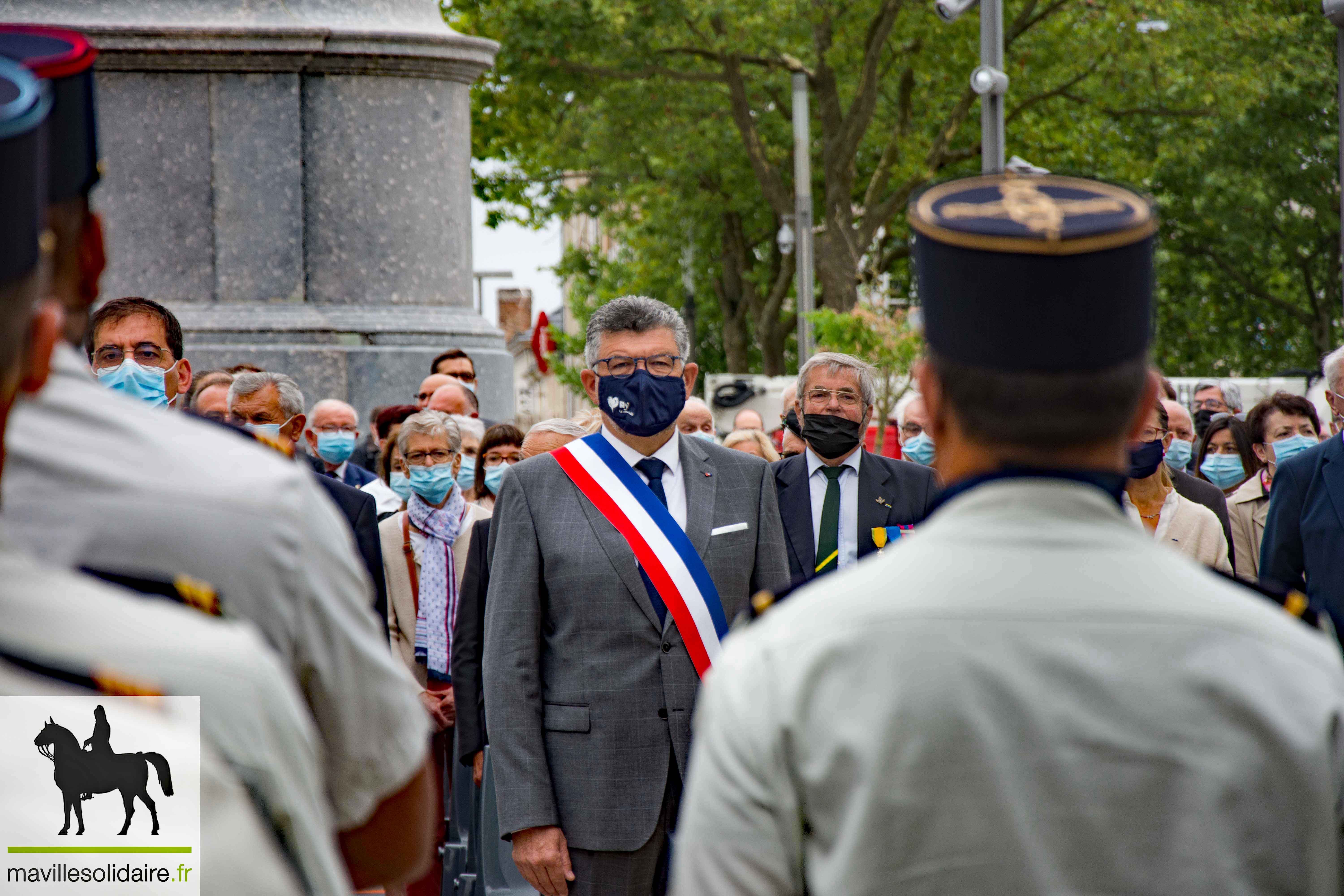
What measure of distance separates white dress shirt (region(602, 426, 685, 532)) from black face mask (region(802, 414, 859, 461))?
136 centimetres

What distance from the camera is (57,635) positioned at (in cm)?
168

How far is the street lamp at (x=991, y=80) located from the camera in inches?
646

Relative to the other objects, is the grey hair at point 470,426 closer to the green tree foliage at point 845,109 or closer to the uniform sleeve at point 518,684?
the uniform sleeve at point 518,684

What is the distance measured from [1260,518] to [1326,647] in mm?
6830

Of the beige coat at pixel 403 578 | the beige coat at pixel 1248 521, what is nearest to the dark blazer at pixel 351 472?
the beige coat at pixel 403 578

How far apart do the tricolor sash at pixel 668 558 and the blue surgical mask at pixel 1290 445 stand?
5.01m

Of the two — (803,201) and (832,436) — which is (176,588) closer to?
(832,436)

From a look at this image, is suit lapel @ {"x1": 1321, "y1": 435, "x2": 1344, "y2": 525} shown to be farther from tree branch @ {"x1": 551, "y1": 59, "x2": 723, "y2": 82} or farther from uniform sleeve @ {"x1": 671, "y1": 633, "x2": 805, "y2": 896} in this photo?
tree branch @ {"x1": 551, "y1": 59, "x2": 723, "y2": 82}

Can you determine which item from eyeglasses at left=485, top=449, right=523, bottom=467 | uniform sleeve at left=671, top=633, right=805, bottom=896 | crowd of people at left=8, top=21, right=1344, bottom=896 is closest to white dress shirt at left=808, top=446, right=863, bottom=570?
eyeglasses at left=485, top=449, right=523, bottom=467

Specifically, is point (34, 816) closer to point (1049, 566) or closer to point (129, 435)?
point (129, 435)

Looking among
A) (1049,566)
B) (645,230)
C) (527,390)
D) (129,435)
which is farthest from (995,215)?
(527,390)

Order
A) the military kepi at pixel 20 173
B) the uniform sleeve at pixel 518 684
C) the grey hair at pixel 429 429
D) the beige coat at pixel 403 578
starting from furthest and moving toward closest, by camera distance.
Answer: the grey hair at pixel 429 429 < the beige coat at pixel 403 578 < the uniform sleeve at pixel 518 684 < the military kepi at pixel 20 173

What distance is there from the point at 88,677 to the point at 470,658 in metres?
4.64

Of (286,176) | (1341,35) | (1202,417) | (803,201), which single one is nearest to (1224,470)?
(1341,35)
